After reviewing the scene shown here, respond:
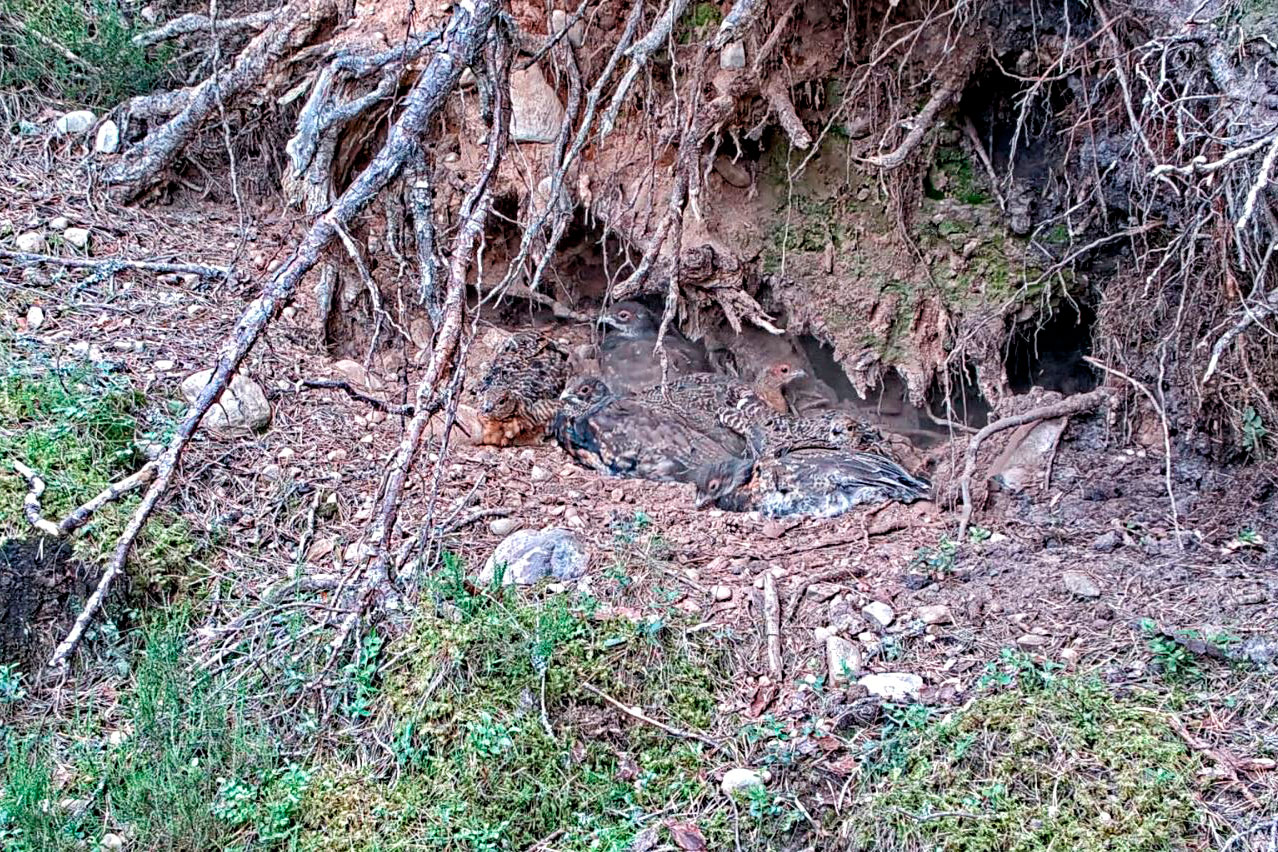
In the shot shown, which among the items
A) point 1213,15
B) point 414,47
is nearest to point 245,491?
point 414,47

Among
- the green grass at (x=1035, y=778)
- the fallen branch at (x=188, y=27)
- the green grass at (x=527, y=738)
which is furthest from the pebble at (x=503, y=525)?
the fallen branch at (x=188, y=27)

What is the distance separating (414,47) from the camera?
4.38 metres

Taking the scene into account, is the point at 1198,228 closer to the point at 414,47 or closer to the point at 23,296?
the point at 414,47

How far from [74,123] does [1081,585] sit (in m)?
6.02

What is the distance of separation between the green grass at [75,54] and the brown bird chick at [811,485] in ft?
14.1

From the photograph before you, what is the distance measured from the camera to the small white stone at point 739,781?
10.3 ft

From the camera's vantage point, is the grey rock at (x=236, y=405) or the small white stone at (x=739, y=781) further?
the grey rock at (x=236, y=405)

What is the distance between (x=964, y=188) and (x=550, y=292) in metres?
2.93

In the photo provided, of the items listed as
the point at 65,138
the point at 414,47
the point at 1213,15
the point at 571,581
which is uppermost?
the point at 1213,15

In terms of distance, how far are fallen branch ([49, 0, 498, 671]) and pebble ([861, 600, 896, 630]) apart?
2.34 metres

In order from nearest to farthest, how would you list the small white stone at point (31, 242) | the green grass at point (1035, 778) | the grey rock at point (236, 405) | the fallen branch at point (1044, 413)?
the green grass at point (1035, 778) < the grey rock at point (236, 405) < the fallen branch at point (1044, 413) < the small white stone at point (31, 242)

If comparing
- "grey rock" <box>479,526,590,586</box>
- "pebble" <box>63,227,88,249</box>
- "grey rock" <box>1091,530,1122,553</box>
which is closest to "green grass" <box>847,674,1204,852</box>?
"grey rock" <box>1091,530,1122,553</box>

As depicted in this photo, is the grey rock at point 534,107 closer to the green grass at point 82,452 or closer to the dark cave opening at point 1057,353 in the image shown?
the green grass at point 82,452

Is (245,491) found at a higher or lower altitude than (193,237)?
lower
